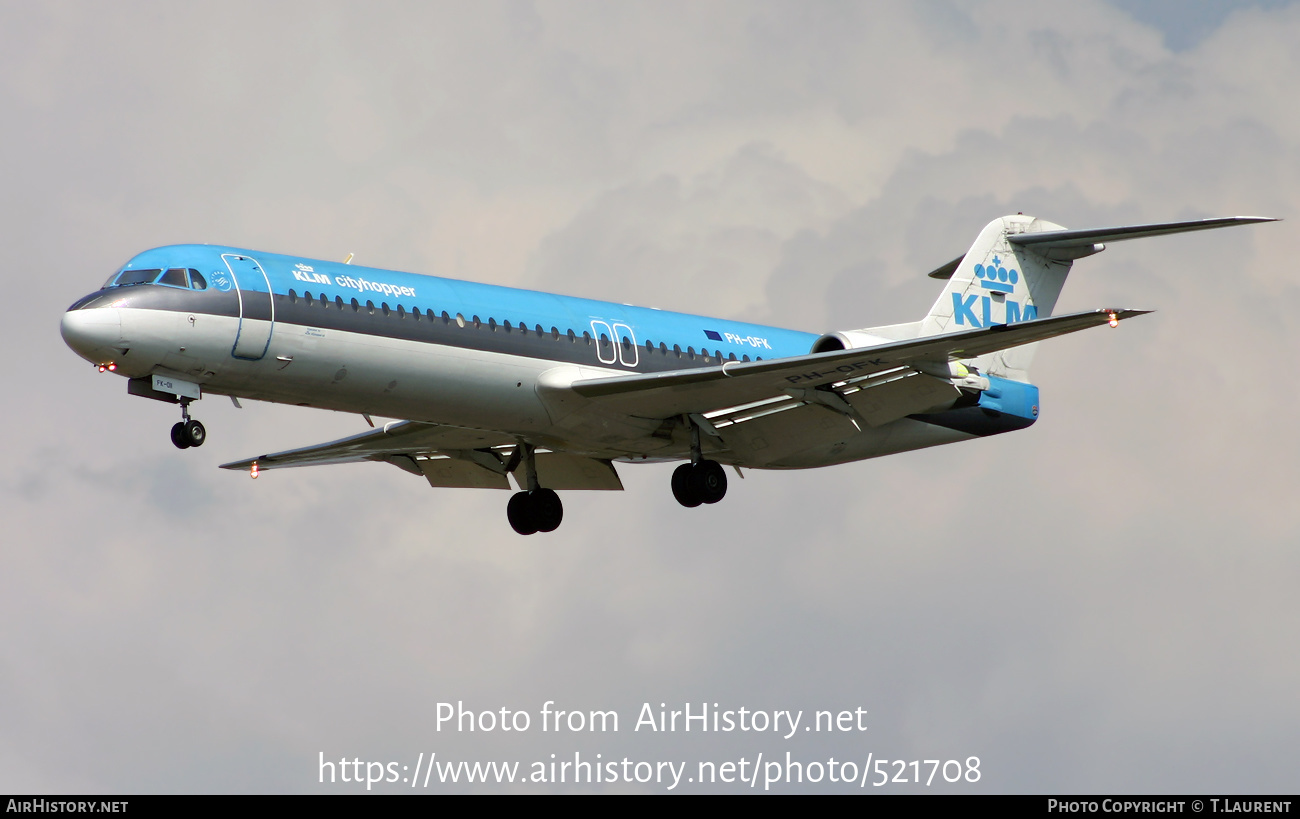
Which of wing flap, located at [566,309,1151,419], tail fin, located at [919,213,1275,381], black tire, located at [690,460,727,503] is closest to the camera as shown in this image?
wing flap, located at [566,309,1151,419]

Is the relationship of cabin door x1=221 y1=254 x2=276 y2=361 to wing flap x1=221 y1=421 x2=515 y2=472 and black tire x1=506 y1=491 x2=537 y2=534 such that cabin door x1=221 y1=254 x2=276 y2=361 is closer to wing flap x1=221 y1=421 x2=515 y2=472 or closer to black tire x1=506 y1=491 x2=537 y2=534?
wing flap x1=221 y1=421 x2=515 y2=472

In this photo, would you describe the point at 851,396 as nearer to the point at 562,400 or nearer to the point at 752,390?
the point at 752,390

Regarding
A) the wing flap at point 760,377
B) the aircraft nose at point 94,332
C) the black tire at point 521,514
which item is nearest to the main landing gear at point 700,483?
the wing flap at point 760,377

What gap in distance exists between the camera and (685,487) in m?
28.9

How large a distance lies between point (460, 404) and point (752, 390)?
4.61 meters

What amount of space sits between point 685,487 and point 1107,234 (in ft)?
28.1

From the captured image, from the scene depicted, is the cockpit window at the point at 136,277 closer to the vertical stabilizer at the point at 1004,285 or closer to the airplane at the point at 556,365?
the airplane at the point at 556,365

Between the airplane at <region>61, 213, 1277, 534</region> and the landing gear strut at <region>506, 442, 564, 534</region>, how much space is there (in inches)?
1.5

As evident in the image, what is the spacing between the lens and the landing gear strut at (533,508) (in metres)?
31.1

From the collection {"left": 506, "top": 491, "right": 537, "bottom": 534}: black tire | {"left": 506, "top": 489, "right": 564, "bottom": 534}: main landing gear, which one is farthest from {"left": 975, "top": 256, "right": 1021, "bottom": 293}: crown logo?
{"left": 506, "top": 491, "right": 537, "bottom": 534}: black tire

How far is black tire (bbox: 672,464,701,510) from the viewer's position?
2884 cm

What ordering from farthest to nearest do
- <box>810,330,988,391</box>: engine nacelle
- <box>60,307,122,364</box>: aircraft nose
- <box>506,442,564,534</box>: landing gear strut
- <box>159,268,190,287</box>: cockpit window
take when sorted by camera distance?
<box>506,442,564,534</box>: landing gear strut → <box>810,330,988,391</box>: engine nacelle → <box>159,268,190,287</box>: cockpit window → <box>60,307,122,364</box>: aircraft nose

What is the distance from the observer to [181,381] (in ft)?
80.4

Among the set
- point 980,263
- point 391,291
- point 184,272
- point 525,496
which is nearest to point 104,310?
point 184,272
